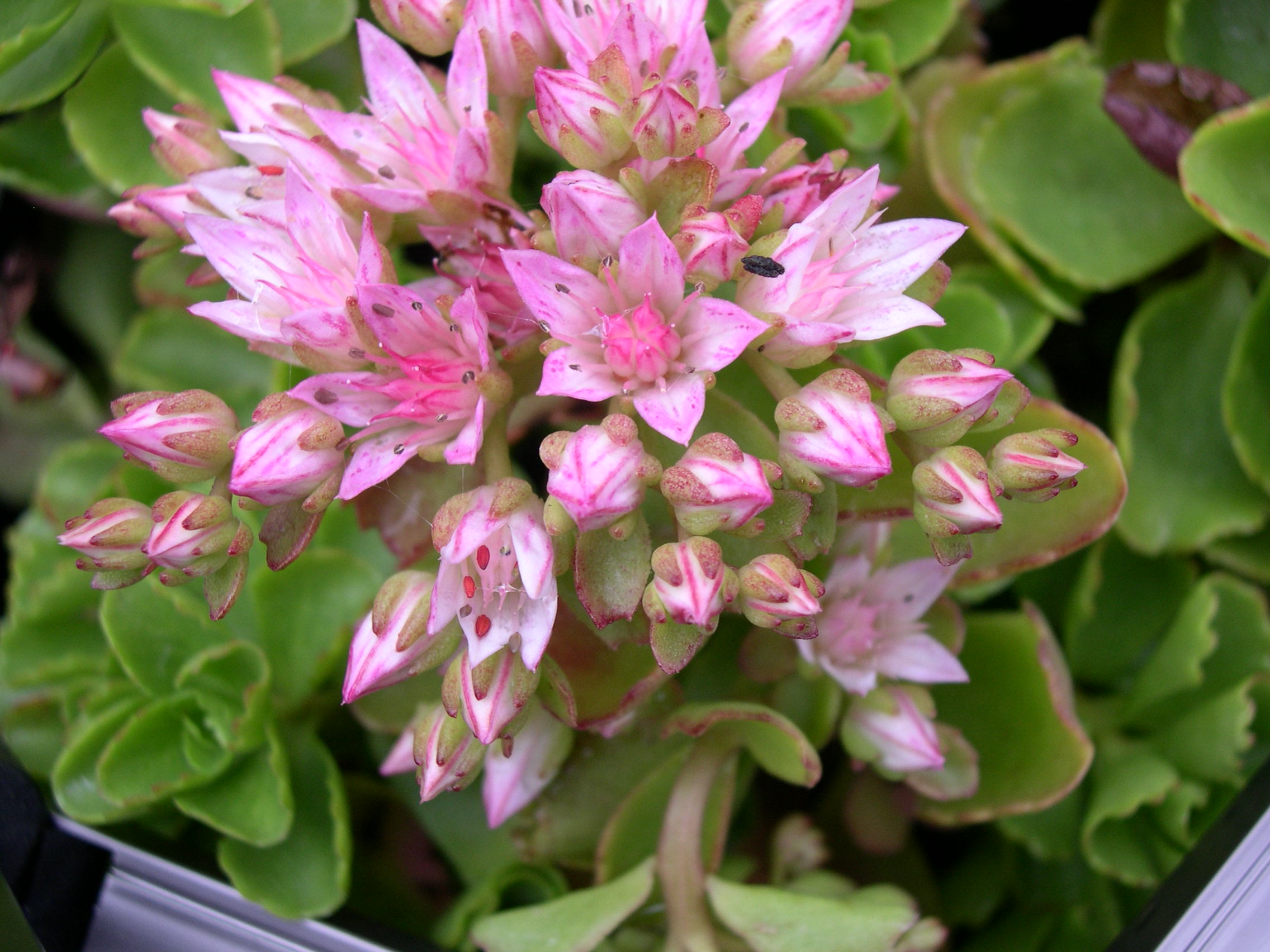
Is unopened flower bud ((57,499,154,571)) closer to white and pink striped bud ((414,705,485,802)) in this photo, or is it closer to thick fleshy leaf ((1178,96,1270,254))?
white and pink striped bud ((414,705,485,802))

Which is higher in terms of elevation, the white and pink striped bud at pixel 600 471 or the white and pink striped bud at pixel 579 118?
the white and pink striped bud at pixel 579 118

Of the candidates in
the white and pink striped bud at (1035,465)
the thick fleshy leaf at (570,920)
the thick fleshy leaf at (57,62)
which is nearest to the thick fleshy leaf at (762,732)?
the thick fleshy leaf at (570,920)

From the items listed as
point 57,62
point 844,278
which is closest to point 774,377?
point 844,278

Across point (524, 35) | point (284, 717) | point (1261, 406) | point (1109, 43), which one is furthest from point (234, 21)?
point (1261, 406)

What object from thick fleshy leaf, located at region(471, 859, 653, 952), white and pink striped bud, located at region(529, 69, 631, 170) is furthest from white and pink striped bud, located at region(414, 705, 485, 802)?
white and pink striped bud, located at region(529, 69, 631, 170)

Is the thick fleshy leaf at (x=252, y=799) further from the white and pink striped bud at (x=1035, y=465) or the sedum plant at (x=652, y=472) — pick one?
the white and pink striped bud at (x=1035, y=465)

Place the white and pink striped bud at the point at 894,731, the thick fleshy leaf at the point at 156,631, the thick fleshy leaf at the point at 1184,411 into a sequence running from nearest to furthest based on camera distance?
the white and pink striped bud at the point at 894,731 < the thick fleshy leaf at the point at 156,631 < the thick fleshy leaf at the point at 1184,411

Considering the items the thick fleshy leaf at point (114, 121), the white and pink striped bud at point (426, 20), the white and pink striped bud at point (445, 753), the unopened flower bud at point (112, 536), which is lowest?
the white and pink striped bud at point (445, 753)
